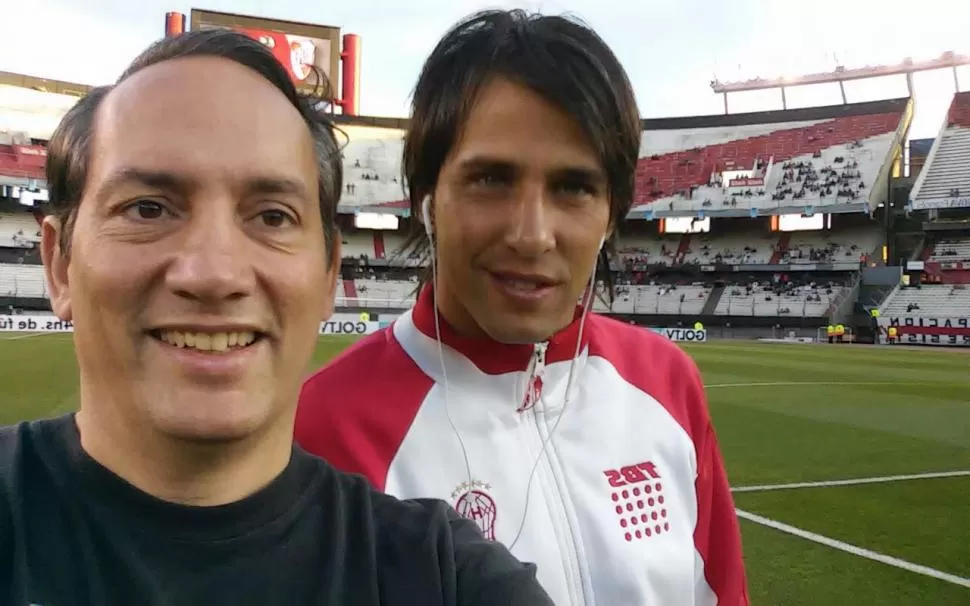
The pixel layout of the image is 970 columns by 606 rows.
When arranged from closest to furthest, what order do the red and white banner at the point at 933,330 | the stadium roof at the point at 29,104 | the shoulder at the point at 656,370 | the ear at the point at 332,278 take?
the ear at the point at 332,278 < the shoulder at the point at 656,370 < the red and white banner at the point at 933,330 < the stadium roof at the point at 29,104

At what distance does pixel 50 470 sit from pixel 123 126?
1.97 ft

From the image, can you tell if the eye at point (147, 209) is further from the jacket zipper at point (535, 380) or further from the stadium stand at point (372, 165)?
the stadium stand at point (372, 165)

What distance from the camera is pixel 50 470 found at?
1229mm

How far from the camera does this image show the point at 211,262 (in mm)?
1153

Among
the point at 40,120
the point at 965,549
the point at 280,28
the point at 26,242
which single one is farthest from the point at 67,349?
the point at 40,120

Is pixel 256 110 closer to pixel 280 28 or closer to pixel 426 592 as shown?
pixel 426 592

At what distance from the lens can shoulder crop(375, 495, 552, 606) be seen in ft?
4.11

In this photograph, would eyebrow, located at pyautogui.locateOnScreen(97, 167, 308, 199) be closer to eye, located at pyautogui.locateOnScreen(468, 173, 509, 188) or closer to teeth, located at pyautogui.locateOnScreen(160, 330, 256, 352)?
teeth, located at pyautogui.locateOnScreen(160, 330, 256, 352)

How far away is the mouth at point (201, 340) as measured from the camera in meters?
1.16

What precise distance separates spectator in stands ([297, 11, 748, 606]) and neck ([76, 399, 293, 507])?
0.33 meters

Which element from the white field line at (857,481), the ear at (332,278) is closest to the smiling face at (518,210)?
the ear at (332,278)

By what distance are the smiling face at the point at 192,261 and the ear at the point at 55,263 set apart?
19 millimetres

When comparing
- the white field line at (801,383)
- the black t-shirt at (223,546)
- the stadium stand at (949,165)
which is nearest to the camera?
the black t-shirt at (223,546)

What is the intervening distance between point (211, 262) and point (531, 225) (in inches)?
24.7
